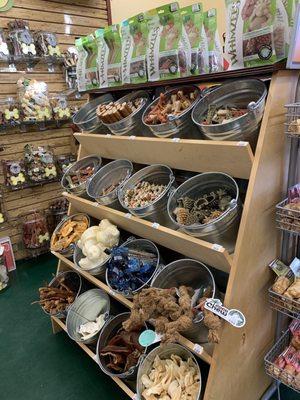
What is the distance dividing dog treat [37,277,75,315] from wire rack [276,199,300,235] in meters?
1.55

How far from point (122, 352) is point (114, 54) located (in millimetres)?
1723

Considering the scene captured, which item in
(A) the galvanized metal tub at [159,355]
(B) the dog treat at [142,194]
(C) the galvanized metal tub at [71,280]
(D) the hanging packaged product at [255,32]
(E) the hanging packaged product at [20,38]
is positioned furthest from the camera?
(E) the hanging packaged product at [20,38]

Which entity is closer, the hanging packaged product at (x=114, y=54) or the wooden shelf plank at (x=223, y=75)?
the wooden shelf plank at (x=223, y=75)

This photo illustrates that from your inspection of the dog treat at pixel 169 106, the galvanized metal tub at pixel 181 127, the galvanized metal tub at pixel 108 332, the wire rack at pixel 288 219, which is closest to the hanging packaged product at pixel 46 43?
the dog treat at pixel 169 106

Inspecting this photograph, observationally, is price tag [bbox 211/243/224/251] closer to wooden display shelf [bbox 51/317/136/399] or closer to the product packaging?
wooden display shelf [bbox 51/317/136/399]

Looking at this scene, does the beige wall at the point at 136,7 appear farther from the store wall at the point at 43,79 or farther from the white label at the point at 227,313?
the white label at the point at 227,313

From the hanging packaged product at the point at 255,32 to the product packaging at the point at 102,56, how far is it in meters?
0.88

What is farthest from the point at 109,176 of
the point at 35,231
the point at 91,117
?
the point at 35,231

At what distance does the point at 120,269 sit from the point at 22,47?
Result: 251cm

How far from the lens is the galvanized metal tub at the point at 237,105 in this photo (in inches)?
49.9

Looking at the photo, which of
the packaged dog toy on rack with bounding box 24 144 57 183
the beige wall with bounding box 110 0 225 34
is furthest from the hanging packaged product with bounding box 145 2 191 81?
the beige wall with bounding box 110 0 225 34

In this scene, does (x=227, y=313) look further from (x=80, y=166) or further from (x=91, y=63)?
(x=91, y=63)

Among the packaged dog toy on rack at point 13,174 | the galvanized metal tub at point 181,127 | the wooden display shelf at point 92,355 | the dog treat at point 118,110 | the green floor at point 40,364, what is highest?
the dog treat at point 118,110

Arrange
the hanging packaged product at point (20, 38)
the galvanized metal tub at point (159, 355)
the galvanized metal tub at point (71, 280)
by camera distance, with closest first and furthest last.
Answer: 1. the galvanized metal tub at point (159, 355)
2. the galvanized metal tub at point (71, 280)
3. the hanging packaged product at point (20, 38)
